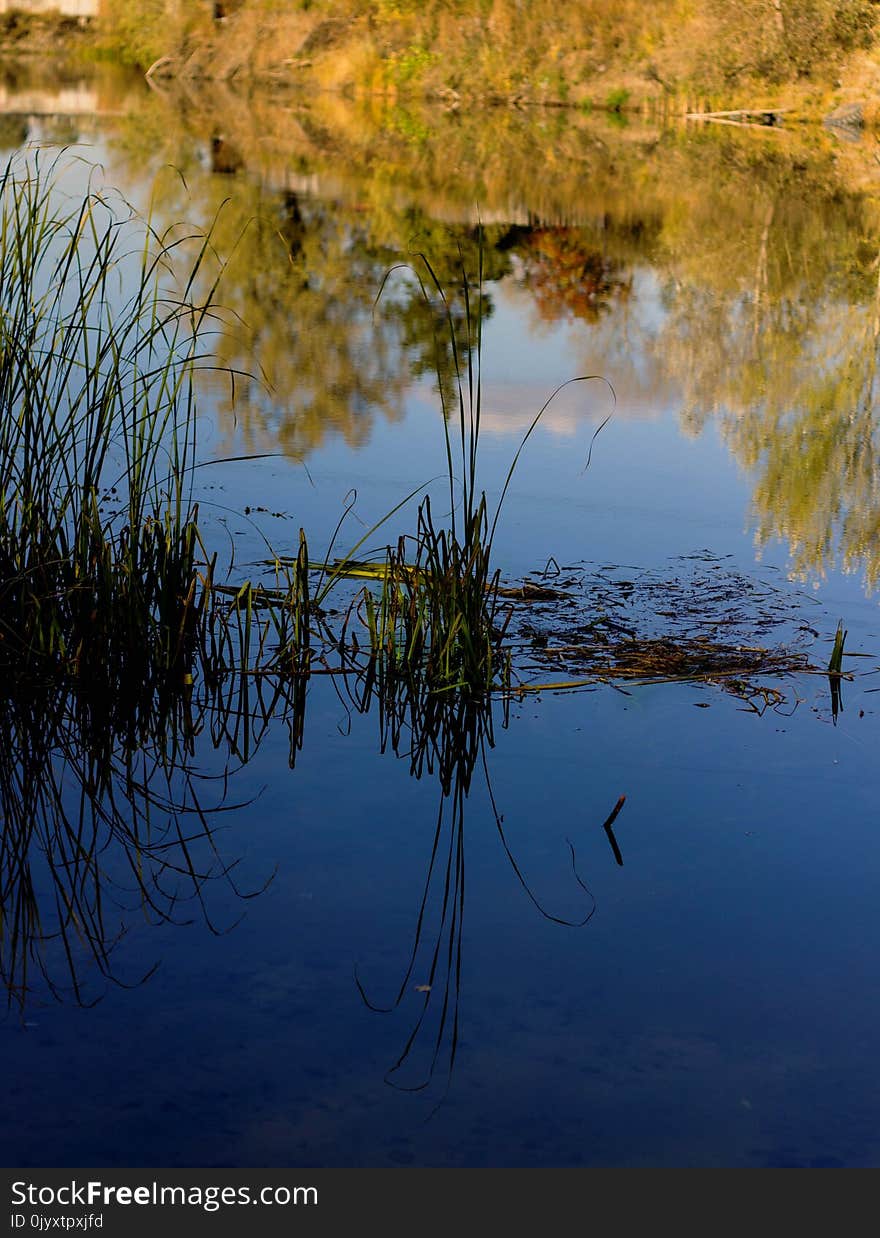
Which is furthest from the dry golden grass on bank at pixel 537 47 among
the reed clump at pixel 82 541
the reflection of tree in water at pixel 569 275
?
the reed clump at pixel 82 541

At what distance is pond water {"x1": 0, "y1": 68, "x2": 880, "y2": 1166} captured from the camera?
6.88 feet

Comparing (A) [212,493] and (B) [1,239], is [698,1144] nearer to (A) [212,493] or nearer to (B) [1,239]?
(B) [1,239]

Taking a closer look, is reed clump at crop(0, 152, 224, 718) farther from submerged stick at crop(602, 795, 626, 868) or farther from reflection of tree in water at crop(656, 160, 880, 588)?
reflection of tree in water at crop(656, 160, 880, 588)

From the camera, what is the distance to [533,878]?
2.79m

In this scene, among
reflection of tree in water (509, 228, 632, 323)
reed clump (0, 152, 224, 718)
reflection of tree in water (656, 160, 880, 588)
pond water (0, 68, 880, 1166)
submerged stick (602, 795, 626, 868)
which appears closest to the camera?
pond water (0, 68, 880, 1166)

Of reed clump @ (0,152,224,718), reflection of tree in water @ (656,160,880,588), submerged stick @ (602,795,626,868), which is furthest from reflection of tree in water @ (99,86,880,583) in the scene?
submerged stick @ (602,795,626,868)

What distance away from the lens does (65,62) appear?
30.4m

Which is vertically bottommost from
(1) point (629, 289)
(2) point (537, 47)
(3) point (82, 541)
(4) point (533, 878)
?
(4) point (533, 878)

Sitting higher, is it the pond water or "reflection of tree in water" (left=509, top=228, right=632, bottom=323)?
"reflection of tree in water" (left=509, top=228, right=632, bottom=323)

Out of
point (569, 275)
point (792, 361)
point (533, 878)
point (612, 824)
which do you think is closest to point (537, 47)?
point (569, 275)

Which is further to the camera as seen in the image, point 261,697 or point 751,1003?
point 261,697

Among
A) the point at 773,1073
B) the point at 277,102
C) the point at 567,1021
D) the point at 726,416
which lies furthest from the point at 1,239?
the point at 277,102

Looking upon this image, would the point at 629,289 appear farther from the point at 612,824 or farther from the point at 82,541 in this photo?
the point at 612,824

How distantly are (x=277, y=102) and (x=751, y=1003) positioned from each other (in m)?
23.3
